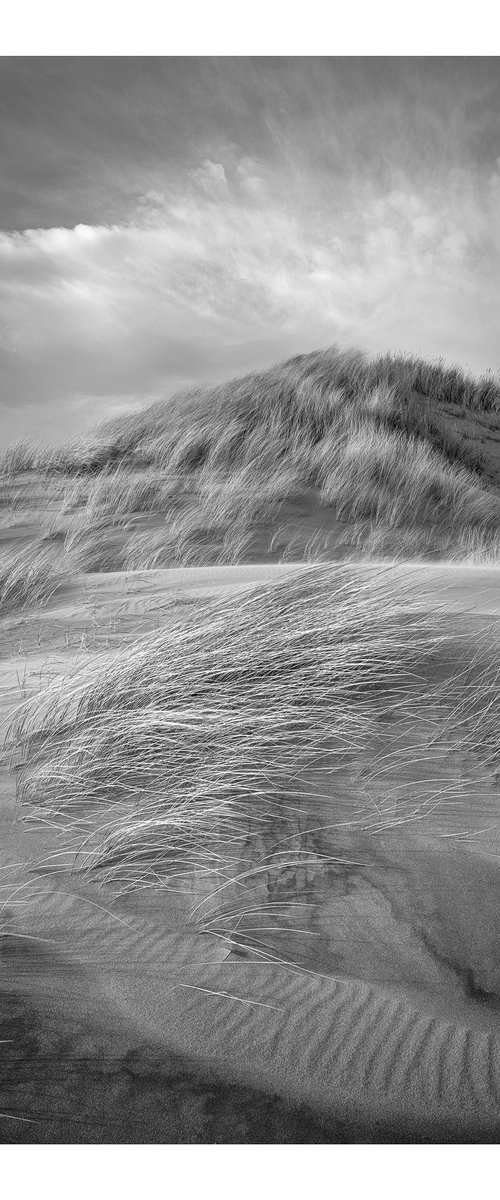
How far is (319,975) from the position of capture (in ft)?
5.15

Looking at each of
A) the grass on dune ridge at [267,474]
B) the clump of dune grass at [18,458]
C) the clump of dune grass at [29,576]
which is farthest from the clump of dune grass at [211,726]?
the clump of dune grass at [18,458]

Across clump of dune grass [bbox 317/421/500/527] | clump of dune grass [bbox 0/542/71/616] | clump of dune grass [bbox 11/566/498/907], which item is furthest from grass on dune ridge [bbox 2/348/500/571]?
clump of dune grass [bbox 11/566/498/907]

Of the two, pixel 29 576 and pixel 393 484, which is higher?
pixel 393 484

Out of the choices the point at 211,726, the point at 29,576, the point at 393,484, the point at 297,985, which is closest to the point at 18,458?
the point at 29,576

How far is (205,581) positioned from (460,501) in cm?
553

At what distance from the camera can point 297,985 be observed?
1549mm

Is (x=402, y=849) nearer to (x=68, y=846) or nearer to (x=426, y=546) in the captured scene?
(x=68, y=846)

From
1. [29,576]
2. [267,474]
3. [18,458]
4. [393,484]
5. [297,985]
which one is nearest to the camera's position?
[297,985]

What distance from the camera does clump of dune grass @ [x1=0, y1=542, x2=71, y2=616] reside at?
5.04 m

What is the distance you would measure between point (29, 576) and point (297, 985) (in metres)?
4.51

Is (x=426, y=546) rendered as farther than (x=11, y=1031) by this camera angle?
Yes

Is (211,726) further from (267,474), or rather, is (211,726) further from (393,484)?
(393,484)

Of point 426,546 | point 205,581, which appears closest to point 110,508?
point 205,581

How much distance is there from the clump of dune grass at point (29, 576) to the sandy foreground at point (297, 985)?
3.05 m
